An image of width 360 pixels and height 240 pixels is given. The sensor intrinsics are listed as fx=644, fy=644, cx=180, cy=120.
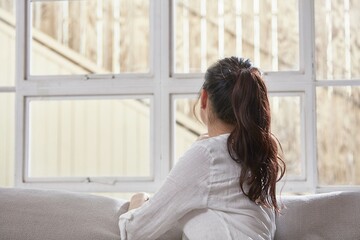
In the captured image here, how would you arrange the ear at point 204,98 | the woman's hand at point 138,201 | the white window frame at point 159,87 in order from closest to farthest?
the ear at point 204,98 < the woman's hand at point 138,201 < the white window frame at point 159,87

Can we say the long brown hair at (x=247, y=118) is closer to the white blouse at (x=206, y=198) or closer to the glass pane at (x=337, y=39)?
the white blouse at (x=206, y=198)

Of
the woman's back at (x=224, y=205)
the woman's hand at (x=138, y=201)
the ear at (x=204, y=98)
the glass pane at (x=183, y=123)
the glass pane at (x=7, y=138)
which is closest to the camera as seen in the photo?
the woman's back at (x=224, y=205)

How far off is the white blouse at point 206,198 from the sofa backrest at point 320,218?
1.18 feet

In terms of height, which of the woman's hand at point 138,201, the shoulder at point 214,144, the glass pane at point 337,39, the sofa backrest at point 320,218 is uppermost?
the glass pane at point 337,39

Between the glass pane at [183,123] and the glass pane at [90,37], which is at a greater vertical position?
the glass pane at [90,37]

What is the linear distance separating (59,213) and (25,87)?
827mm

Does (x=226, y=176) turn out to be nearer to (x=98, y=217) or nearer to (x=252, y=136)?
(x=252, y=136)

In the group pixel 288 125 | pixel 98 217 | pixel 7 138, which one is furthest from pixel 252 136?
pixel 7 138

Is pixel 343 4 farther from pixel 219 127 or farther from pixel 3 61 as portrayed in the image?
pixel 3 61

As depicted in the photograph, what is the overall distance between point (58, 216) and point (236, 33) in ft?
3.92

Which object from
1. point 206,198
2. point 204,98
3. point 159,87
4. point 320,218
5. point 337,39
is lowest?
point 320,218

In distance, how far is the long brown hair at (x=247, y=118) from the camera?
2012 millimetres

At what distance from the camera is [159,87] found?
2.92 meters

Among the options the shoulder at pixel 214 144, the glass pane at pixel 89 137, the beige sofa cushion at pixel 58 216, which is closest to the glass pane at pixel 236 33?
the glass pane at pixel 89 137
